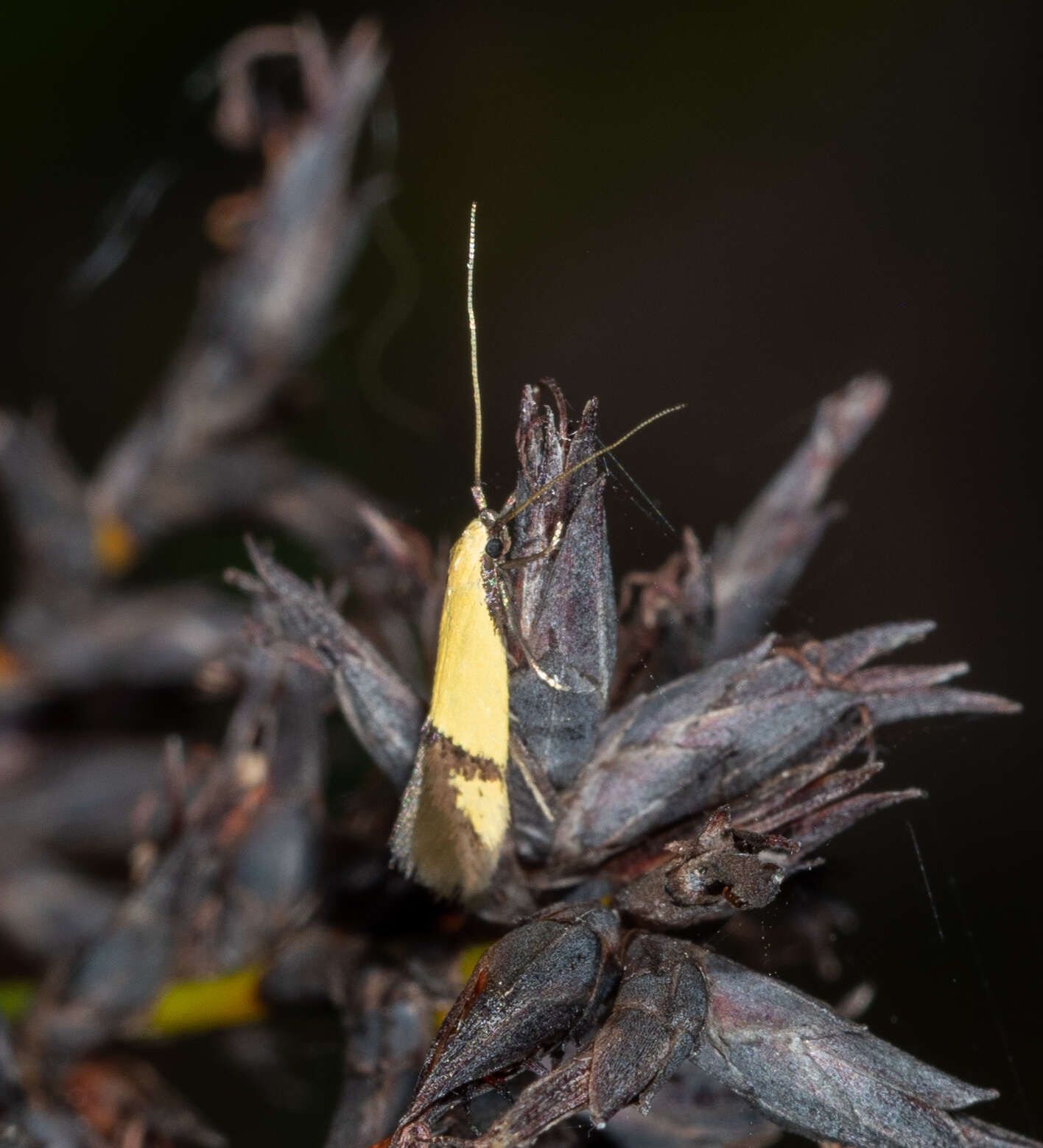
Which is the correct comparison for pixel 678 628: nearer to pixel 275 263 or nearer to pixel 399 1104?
pixel 399 1104

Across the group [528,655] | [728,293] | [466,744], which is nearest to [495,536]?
[528,655]

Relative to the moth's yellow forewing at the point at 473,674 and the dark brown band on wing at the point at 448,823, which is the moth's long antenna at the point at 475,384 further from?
the dark brown band on wing at the point at 448,823

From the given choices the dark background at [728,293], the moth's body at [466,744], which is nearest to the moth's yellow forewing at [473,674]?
the moth's body at [466,744]

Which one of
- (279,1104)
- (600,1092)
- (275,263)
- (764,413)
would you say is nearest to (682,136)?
(275,263)

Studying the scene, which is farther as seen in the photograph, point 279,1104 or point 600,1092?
point 279,1104

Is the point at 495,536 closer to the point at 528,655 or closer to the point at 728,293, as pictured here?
the point at 528,655

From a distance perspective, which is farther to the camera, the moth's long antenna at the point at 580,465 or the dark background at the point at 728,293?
the dark background at the point at 728,293

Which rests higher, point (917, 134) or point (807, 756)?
point (917, 134)
